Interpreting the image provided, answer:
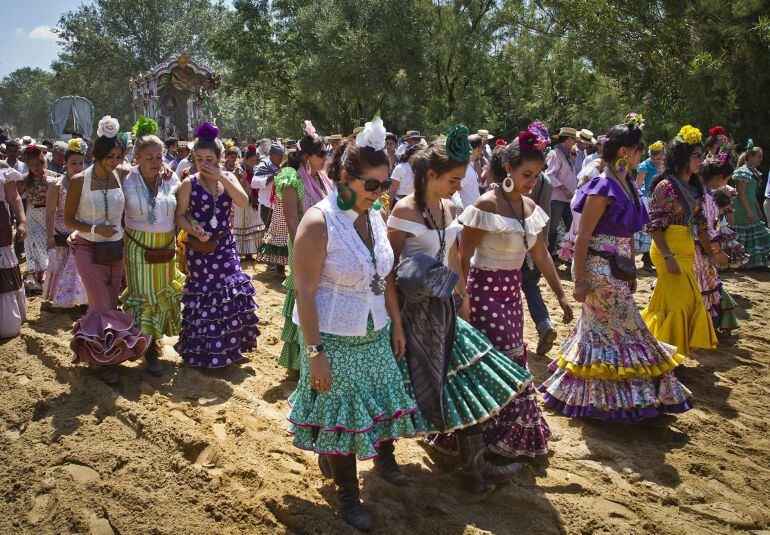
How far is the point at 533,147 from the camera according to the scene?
4035mm

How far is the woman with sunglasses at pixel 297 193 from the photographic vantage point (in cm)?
521

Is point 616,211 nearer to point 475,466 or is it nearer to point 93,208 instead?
point 475,466

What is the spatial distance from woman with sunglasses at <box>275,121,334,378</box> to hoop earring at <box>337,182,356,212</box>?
2.03 m

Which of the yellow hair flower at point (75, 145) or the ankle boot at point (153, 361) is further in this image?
the yellow hair flower at point (75, 145)

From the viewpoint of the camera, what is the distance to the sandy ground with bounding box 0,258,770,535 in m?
3.54

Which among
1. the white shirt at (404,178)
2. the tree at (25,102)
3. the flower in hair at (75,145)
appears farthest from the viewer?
the tree at (25,102)

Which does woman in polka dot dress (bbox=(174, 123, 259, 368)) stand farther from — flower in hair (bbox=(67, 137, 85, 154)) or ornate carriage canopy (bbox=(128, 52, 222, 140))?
ornate carriage canopy (bbox=(128, 52, 222, 140))

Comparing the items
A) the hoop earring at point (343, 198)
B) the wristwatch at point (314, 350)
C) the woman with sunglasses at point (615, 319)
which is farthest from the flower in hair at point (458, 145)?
the woman with sunglasses at point (615, 319)

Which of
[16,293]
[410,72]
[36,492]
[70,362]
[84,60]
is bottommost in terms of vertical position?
[36,492]

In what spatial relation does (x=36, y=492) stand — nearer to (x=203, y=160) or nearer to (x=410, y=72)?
(x=203, y=160)

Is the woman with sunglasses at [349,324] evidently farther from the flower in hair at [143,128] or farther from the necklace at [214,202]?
the flower in hair at [143,128]

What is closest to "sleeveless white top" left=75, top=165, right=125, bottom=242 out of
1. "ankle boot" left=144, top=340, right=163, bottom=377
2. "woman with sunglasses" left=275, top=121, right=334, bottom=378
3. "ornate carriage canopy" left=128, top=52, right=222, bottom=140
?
"ankle boot" left=144, top=340, right=163, bottom=377

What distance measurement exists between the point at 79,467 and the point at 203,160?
99.4 inches

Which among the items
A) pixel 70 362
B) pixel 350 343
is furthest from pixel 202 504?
pixel 70 362
